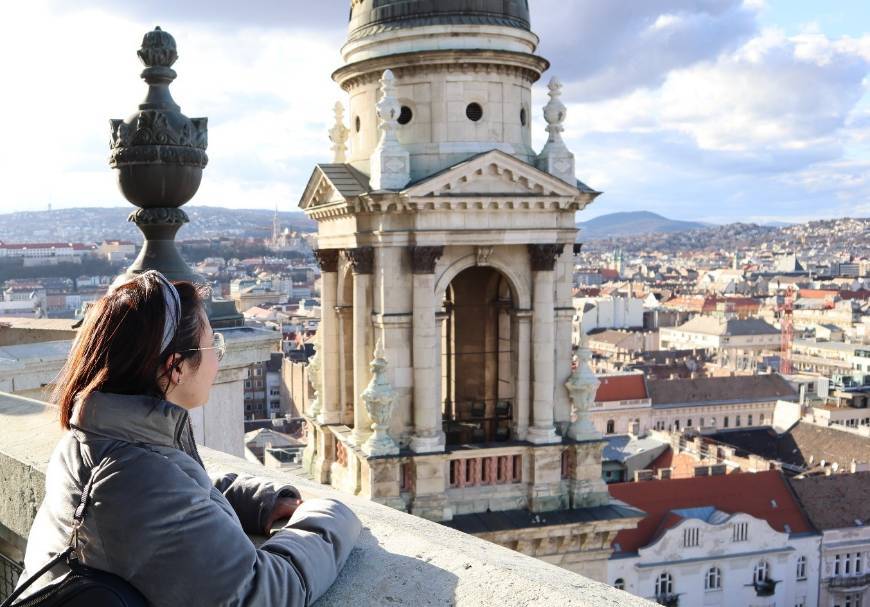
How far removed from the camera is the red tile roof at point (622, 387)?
86125 mm

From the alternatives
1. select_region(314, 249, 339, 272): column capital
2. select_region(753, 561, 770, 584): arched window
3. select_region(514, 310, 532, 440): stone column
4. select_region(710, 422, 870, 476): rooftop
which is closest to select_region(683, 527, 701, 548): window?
select_region(753, 561, 770, 584): arched window

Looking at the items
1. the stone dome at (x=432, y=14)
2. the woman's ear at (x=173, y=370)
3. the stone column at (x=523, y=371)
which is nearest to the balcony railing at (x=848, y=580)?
the stone column at (x=523, y=371)

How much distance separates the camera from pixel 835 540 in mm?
54438

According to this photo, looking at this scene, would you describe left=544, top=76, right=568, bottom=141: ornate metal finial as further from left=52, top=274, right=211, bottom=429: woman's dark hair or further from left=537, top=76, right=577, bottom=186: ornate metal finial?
left=52, top=274, right=211, bottom=429: woman's dark hair

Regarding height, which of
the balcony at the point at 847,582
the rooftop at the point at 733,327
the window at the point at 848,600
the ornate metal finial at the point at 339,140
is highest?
the ornate metal finial at the point at 339,140

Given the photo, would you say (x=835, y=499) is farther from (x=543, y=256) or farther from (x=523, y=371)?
(x=543, y=256)

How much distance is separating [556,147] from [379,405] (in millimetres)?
5235

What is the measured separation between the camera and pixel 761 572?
52.3 meters

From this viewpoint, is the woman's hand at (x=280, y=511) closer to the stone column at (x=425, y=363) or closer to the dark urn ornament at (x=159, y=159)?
the dark urn ornament at (x=159, y=159)

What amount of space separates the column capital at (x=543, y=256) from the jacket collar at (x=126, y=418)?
14.0m

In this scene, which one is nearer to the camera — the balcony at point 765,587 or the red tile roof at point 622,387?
the balcony at point 765,587

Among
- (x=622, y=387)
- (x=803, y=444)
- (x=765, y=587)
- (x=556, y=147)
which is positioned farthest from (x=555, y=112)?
(x=622, y=387)

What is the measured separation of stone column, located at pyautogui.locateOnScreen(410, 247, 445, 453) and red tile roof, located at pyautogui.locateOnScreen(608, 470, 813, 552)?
121 ft

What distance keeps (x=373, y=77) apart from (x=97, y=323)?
1442 cm
